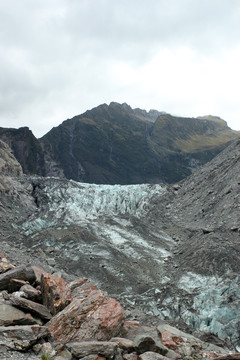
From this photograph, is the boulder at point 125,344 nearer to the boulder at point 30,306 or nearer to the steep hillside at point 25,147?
the boulder at point 30,306

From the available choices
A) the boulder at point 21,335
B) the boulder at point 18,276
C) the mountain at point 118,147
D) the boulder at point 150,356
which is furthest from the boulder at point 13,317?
the mountain at point 118,147

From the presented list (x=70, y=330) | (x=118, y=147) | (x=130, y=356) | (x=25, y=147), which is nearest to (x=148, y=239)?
(x=70, y=330)

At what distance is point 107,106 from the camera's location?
139125mm

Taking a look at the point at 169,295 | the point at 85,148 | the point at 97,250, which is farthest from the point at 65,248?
the point at 85,148

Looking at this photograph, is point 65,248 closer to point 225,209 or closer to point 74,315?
point 225,209

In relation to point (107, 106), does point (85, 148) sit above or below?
below

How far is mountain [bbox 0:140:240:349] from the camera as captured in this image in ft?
56.3

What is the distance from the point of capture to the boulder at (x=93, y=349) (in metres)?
6.87

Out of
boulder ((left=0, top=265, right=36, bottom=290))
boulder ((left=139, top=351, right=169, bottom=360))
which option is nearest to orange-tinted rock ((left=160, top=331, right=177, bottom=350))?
boulder ((left=139, top=351, right=169, bottom=360))

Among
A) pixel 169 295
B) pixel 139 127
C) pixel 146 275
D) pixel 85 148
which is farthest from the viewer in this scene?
pixel 139 127

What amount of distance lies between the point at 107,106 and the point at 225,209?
114406 mm

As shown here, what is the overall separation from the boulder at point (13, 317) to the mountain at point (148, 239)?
20.8 feet

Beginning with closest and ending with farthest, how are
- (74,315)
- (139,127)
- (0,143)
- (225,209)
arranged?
1. (74,315)
2. (225,209)
3. (0,143)
4. (139,127)

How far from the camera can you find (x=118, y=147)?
124 m
